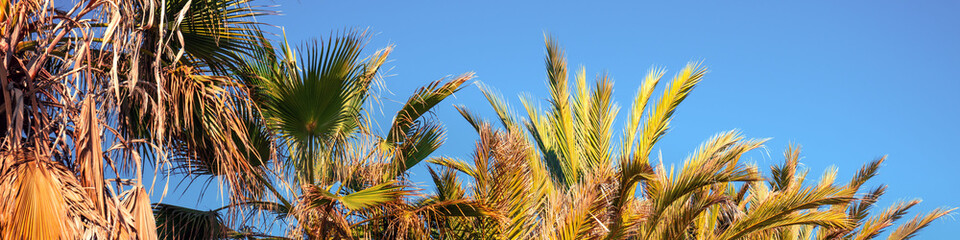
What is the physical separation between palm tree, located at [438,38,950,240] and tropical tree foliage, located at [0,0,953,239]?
0.06 ft

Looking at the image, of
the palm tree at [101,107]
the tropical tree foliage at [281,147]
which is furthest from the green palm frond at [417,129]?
the palm tree at [101,107]

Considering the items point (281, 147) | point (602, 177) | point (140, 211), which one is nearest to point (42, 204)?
point (140, 211)

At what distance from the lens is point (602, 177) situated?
20.4ft

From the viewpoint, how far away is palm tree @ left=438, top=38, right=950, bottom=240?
6.32m

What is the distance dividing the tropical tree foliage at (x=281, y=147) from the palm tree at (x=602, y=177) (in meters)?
0.02

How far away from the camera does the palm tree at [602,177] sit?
6.32 m

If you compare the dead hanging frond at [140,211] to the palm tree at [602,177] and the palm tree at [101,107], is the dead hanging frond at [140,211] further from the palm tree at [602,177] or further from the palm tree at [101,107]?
the palm tree at [602,177]

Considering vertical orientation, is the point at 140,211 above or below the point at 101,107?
below

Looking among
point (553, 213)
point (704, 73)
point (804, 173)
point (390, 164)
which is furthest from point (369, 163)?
point (804, 173)

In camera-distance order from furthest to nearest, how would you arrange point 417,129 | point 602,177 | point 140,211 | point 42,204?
1. point 417,129
2. point 602,177
3. point 140,211
4. point 42,204

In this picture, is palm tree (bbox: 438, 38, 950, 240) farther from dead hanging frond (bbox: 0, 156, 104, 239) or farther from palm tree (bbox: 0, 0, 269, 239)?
dead hanging frond (bbox: 0, 156, 104, 239)

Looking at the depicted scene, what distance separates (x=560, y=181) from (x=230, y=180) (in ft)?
15.8

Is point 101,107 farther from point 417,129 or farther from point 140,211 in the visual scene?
point 417,129

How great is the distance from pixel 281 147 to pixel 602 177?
2.51 m
